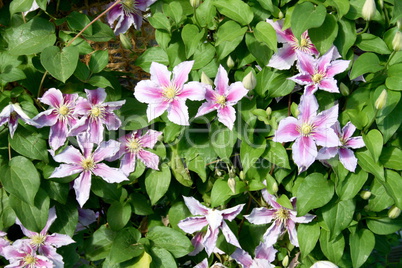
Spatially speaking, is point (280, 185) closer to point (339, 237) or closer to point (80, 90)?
point (339, 237)

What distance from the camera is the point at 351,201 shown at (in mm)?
1269

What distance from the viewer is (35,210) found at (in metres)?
1.28

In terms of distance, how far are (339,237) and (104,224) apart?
2.26 feet

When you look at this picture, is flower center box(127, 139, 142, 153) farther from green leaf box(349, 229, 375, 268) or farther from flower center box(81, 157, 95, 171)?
green leaf box(349, 229, 375, 268)

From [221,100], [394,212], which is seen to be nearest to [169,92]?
[221,100]

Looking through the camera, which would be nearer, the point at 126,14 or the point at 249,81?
the point at 249,81

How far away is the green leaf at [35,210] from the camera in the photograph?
1.28 m

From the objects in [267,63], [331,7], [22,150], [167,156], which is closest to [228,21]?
[267,63]

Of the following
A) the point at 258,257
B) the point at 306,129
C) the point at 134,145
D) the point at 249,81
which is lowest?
the point at 258,257

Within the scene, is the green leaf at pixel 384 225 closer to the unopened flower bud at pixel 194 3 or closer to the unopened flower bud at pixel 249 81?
the unopened flower bud at pixel 249 81

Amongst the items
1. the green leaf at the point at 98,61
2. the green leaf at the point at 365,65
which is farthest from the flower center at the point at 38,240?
the green leaf at the point at 365,65

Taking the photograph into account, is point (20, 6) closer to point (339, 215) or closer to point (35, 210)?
point (35, 210)

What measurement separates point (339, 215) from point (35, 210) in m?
0.79

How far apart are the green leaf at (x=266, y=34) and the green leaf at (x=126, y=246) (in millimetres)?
650
